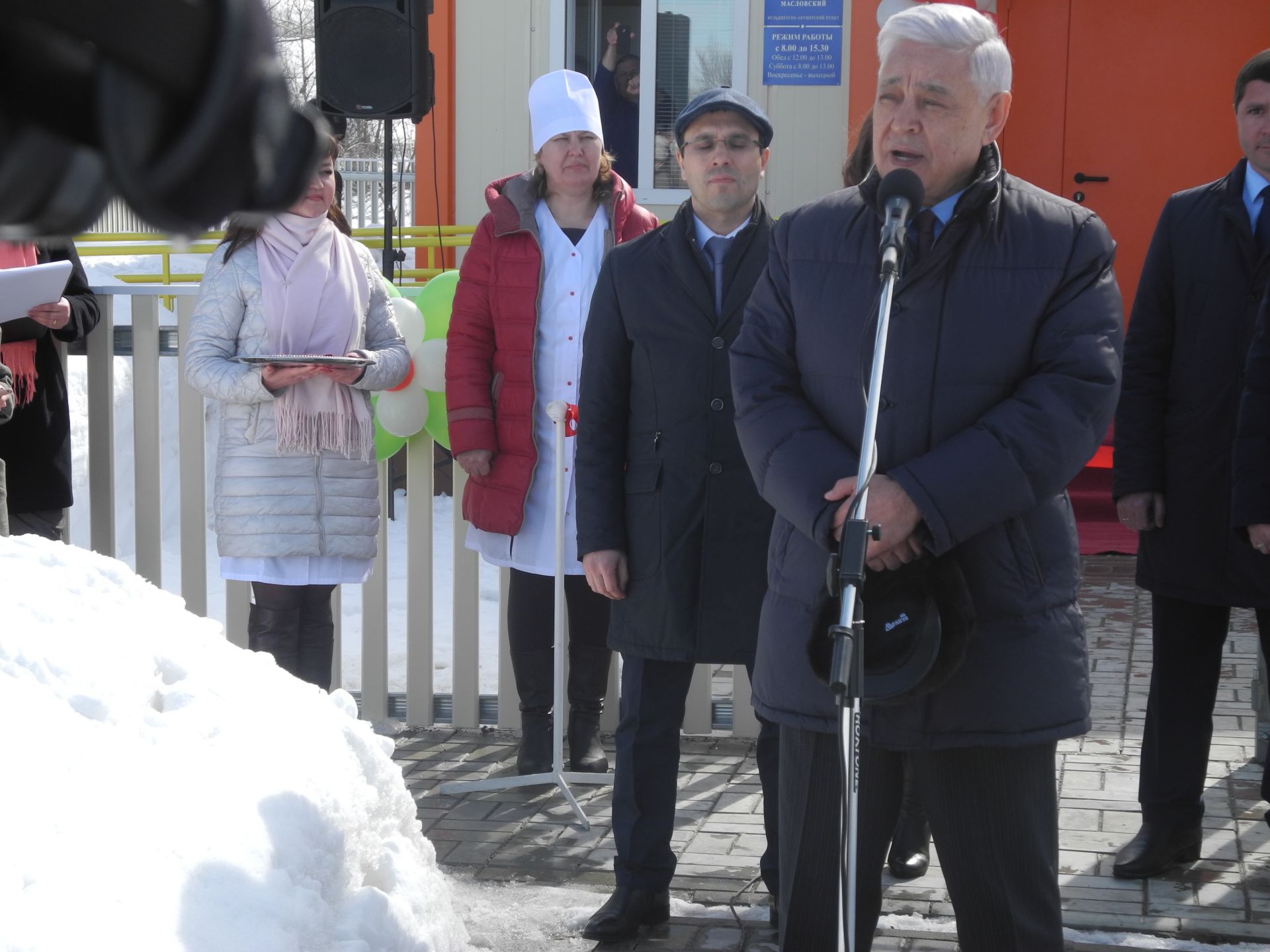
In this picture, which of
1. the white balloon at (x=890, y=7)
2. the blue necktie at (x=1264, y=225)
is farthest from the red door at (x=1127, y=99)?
the blue necktie at (x=1264, y=225)

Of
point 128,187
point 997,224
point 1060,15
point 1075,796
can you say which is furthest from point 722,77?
point 128,187

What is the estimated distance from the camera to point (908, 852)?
403 cm

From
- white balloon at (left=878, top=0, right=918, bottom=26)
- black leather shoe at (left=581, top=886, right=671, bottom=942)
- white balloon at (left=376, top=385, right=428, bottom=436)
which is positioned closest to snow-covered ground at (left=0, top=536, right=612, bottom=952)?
black leather shoe at (left=581, top=886, right=671, bottom=942)

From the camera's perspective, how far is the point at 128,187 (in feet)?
1.95

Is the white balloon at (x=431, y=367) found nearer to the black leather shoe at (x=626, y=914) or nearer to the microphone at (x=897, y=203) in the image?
the black leather shoe at (x=626, y=914)

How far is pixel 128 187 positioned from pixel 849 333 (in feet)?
7.06

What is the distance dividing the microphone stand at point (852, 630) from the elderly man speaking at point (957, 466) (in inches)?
11.1

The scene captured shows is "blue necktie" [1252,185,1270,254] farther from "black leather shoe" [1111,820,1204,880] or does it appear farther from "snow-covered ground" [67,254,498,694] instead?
"snow-covered ground" [67,254,498,694]

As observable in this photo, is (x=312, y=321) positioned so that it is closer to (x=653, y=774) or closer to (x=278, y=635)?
(x=278, y=635)

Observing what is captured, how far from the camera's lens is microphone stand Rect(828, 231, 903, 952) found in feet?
6.66

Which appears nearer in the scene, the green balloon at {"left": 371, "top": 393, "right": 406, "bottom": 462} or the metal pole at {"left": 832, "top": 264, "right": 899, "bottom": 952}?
the metal pole at {"left": 832, "top": 264, "right": 899, "bottom": 952}

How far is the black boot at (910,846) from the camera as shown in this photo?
401 cm

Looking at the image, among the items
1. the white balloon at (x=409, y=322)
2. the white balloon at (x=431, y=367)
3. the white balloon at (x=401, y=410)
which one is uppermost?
the white balloon at (x=409, y=322)

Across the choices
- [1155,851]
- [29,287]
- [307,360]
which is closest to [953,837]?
[1155,851]
